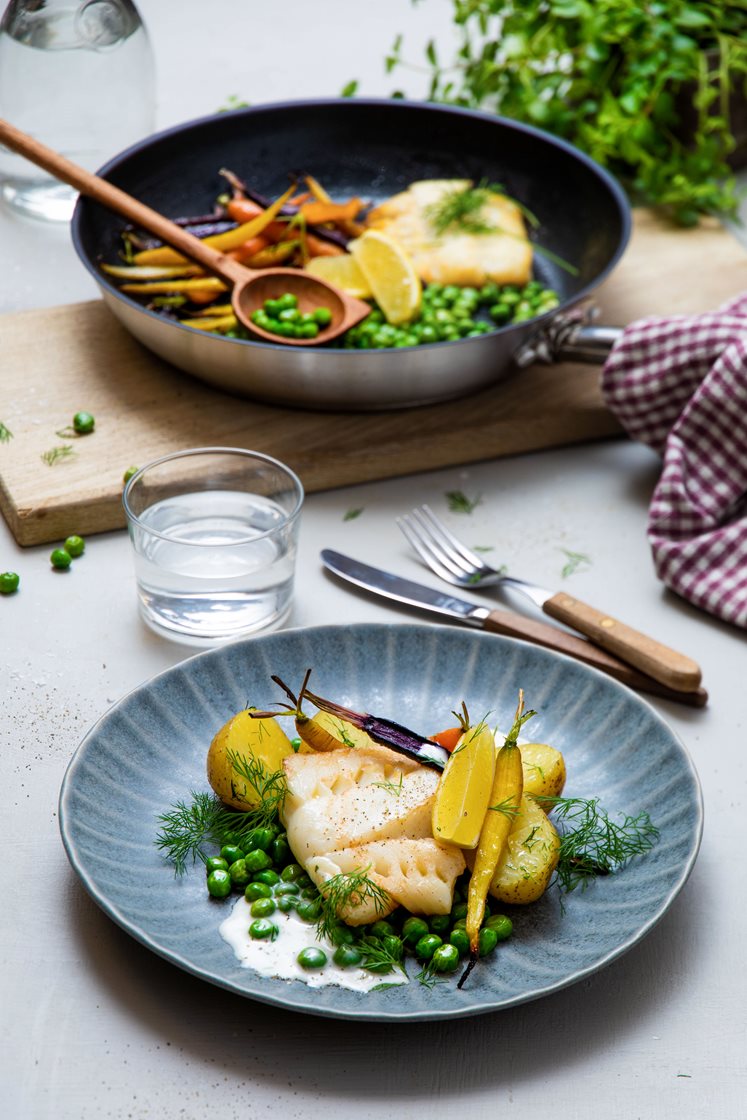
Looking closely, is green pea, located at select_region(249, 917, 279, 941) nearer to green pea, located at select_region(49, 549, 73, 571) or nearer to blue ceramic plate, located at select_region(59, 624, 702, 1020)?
blue ceramic plate, located at select_region(59, 624, 702, 1020)

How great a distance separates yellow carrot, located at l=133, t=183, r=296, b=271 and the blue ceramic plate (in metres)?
0.96

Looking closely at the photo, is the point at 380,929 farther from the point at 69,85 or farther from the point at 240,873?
the point at 69,85

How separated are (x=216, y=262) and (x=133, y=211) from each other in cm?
16

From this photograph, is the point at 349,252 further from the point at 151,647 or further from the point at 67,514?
the point at 151,647

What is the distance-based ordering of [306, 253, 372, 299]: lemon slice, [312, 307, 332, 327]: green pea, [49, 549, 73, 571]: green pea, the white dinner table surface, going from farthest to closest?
[306, 253, 372, 299]: lemon slice, [312, 307, 332, 327]: green pea, [49, 549, 73, 571]: green pea, the white dinner table surface

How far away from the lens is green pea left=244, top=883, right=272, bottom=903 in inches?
51.6

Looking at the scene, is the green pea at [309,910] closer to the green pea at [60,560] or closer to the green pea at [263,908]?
the green pea at [263,908]

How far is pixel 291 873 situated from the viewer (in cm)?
133

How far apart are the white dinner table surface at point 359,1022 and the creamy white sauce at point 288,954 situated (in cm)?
5

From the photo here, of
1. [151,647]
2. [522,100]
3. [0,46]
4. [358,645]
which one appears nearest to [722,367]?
[358,645]

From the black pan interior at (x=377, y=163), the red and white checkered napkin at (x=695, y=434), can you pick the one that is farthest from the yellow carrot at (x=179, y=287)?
the red and white checkered napkin at (x=695, y=434)

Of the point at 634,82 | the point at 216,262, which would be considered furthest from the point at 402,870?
the point at 634,82

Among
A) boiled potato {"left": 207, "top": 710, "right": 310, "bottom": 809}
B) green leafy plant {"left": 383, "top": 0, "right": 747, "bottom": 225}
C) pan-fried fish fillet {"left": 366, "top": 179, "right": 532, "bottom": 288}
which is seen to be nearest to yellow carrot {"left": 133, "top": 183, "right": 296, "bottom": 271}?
pan-fried fish fillet {"left": 366, "top": 179, "right": 532, "bottom": 288}

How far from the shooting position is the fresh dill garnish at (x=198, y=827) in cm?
137
